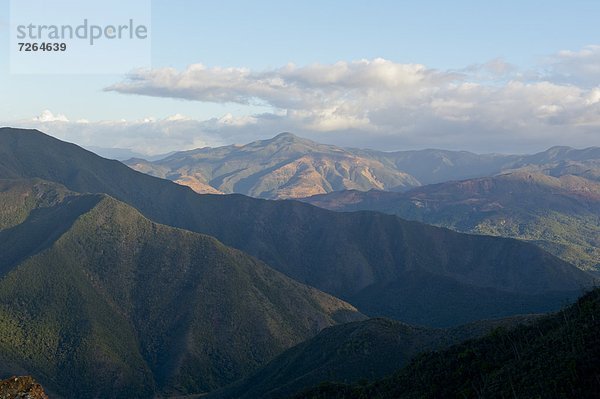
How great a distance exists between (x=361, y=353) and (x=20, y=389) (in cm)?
12135

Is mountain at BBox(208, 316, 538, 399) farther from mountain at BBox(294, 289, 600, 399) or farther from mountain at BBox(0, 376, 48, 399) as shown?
mountain at BBox(0, 376, 48, 399)

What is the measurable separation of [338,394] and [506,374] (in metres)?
47.1

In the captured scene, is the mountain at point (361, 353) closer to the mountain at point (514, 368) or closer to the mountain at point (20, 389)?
the mountain at point (514, 368)

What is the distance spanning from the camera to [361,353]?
18200 centimetres

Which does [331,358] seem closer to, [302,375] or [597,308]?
[302,375]

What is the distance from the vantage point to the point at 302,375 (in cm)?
18425

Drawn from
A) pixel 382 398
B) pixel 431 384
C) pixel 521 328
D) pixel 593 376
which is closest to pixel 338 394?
pixel 382 398

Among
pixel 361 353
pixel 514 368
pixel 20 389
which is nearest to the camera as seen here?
pixel 20 389

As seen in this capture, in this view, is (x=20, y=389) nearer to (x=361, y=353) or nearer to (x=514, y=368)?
(x=514, y=368)

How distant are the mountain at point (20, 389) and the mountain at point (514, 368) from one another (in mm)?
59816

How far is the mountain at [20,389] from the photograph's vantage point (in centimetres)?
7300

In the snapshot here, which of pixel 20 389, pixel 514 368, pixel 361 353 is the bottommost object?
pixel 361 353

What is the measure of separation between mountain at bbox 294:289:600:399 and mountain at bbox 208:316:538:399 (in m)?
37.4

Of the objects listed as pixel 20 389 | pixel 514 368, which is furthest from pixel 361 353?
pixel 20 389
